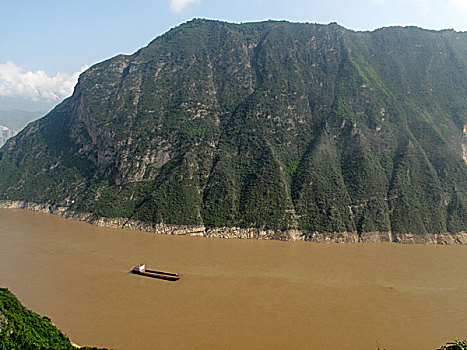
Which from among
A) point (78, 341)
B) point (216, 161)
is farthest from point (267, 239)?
point (78, 341)

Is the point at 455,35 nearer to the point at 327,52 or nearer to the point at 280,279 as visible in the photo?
the point at 327,52

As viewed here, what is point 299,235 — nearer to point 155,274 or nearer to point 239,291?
point 239,291

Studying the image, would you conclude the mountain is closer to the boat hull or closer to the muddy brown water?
the muddy brown water

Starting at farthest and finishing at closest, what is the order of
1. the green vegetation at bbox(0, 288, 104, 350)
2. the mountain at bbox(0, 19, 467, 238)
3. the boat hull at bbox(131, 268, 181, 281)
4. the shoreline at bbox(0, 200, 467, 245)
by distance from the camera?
the mountain at bbox(0, 19, 467, 238), the shoreline at bbox(0, 200, 467, 245), the boat hull at bbox(131, 268, 181, 281), the green vegetation at bbox(0, 288, 104, 350)

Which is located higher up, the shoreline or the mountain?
the mountain

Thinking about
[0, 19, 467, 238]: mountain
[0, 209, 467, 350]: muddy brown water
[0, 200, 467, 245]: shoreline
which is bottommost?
[0, 209, 467, 350]: muddy brown water

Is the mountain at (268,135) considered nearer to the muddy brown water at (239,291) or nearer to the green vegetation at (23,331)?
the muddy brown water at (239,291)

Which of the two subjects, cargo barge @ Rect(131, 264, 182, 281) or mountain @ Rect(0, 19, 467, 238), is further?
mountain @ Rect(0, 19, 467, 238)

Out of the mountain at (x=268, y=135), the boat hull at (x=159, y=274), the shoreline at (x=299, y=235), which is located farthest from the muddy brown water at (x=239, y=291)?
the mountain at (x=268, y=135)

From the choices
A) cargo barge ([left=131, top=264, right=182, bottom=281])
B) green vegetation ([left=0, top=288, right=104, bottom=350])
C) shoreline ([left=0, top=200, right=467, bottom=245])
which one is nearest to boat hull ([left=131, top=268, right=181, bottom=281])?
cargo barge ([left=131, top=264, right=182, bottom=281])
